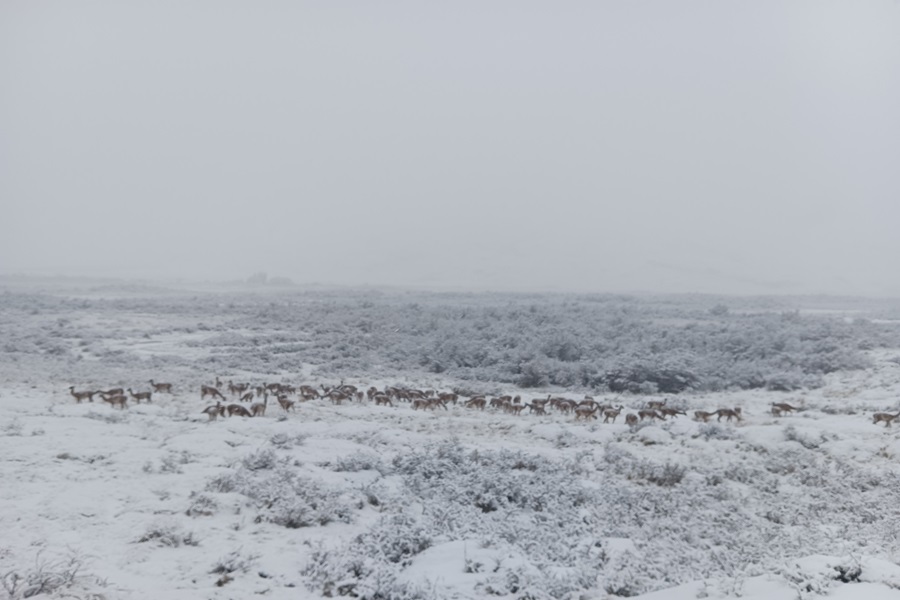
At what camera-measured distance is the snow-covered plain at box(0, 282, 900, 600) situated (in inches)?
245

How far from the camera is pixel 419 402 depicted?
15859 millimetres

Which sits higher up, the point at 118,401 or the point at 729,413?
the point at 729,413

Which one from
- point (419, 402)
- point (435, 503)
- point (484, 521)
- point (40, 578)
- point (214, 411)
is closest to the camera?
point (40, 578)

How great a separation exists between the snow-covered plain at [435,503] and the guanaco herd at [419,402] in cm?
34

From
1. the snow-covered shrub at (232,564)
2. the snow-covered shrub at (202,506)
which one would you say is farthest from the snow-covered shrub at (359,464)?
the snow-covered shrub at (232,564)

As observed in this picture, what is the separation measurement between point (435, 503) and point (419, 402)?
24.1ft

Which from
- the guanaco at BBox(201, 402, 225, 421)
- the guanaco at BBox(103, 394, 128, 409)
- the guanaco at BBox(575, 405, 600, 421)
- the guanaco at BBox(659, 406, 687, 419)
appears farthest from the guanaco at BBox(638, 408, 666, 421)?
the guanaco at BBox(103, 394, 128, 409)

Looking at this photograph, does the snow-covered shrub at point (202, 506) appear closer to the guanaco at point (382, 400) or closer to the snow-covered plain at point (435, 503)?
the snow-covered plain at point (435, 503)

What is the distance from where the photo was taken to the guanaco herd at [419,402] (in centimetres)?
1404

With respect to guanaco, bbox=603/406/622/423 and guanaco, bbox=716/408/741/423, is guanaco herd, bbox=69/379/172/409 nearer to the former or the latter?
guanaco, bbox=603/406/622/423

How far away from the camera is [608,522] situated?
26.8ft

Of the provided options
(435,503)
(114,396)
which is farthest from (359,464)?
(114,396)

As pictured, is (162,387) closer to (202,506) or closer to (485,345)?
(202,506)

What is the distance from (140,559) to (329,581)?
86.3 inches
